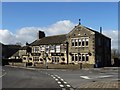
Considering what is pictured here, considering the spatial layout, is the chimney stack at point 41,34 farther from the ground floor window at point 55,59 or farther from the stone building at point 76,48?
the ground floor window at point 55,59

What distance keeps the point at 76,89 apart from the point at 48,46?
2305 inches

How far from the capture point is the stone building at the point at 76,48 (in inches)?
2511

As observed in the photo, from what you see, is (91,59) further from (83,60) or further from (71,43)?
(71,43)

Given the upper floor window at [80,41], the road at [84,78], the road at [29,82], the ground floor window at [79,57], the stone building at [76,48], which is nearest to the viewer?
the road at [29,82]

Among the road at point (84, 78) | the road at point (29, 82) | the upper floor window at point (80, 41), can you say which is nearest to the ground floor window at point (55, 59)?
the upper floor window at point (80, 41)

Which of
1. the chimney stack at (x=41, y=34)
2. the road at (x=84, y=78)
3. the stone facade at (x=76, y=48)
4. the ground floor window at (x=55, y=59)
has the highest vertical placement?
the chimney stack at (x=41, y=34)

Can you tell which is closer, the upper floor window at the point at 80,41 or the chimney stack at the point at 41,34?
the upper floor window at the point at 80,41

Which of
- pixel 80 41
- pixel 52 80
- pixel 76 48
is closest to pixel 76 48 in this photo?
pixel 76 48

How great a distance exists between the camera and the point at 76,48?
66.2m

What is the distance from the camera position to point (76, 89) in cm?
1553

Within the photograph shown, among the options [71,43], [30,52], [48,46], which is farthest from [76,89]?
[30,52]

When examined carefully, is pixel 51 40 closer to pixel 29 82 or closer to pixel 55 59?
pixel 55 59

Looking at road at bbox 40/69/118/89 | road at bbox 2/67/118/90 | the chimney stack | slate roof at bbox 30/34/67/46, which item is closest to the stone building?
slate roof at bbox 30/34/67/46

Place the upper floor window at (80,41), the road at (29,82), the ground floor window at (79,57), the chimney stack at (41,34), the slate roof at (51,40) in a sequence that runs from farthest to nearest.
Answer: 1. the chimney stack at (41,34)
2. the slate roof at (51,40)
3. the upper floor window at (80,41)
4. the ground floor window at (79,57)
5. the road at (29,82)
